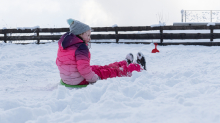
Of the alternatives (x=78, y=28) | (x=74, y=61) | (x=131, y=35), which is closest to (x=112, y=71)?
(x=74, y=61)

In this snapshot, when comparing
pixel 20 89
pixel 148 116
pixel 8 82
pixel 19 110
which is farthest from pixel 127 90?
pixel 8 82

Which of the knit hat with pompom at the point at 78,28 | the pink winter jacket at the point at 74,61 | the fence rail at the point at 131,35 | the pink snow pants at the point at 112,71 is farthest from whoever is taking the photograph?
the fence rail at the point at 131,35

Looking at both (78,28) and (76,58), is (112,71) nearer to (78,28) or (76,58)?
(76,58)

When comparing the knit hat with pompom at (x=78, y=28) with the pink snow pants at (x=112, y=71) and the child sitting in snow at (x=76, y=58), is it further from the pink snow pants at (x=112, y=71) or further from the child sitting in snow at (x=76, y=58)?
the pink snow pants at (x=112, y=71)

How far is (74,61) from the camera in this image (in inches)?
126

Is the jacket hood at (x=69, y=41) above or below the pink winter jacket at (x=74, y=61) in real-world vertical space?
above

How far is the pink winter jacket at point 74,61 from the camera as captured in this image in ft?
10.2

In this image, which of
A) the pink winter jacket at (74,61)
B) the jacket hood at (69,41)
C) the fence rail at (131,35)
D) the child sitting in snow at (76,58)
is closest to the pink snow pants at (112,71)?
the child sitting in snow at (76,58)

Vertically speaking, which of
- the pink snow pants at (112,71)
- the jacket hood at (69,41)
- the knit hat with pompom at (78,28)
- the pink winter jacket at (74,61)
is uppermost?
the knit hat with pompom at (78,28)

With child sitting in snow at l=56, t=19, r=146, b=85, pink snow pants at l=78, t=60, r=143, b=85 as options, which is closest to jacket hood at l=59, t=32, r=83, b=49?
child sitting in snow at l=56, t=19, r=146, b=85

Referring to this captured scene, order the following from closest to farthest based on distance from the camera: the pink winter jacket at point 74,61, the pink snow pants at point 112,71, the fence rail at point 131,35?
the pink winter jacket at point 74,61
the pink snow pants at point 112,71
the fence rail at point 131,35

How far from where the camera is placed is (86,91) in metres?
2.52

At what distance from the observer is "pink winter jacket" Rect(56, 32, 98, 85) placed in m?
3.12

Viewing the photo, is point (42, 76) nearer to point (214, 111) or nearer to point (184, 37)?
point (214, 111)
